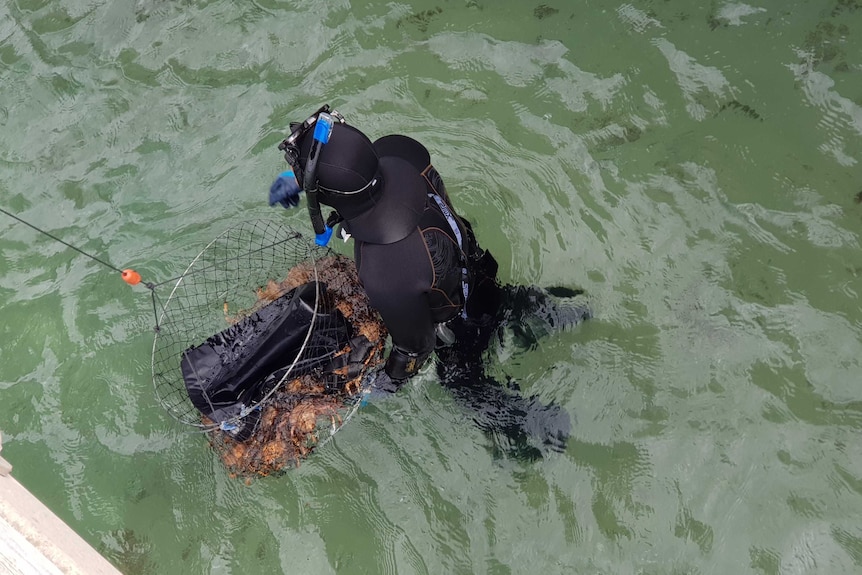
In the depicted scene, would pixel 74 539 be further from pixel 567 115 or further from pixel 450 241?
pixel 567 115

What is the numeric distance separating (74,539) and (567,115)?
4875mm

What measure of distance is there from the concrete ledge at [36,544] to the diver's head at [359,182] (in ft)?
8.07

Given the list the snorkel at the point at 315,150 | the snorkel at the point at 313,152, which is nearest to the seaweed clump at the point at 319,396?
the snorkel at the point at 313,152

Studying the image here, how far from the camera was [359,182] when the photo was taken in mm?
2406

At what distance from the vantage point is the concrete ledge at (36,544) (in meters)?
2.97

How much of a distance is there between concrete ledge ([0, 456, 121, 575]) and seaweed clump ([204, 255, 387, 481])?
965 mm

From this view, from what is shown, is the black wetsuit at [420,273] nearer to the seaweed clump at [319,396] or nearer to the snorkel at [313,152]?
the snorkel at [313,152]

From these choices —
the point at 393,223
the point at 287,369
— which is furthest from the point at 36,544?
the point at 393,223

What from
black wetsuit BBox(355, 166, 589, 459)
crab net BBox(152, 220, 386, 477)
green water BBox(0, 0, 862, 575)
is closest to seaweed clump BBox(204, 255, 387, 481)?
crab net BBox(152, 220, 386, 477)

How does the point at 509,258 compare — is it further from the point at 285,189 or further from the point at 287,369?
the point at 285,189

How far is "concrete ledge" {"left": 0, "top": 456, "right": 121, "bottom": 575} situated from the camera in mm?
2975

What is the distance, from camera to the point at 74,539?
3.28m

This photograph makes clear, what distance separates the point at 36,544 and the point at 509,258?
12.1 feet

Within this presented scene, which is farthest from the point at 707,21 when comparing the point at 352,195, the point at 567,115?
the point at 352,195
